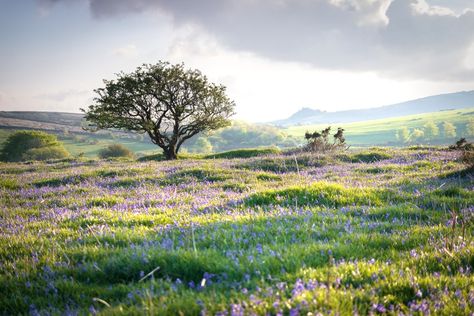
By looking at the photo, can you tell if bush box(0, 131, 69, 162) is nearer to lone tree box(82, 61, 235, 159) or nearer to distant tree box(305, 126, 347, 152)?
lone tree box(82, 61, 235, 159)

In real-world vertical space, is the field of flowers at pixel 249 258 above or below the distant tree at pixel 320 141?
below

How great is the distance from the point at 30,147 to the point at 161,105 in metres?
65.1

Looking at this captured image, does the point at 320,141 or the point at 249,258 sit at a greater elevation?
the point at 320,141

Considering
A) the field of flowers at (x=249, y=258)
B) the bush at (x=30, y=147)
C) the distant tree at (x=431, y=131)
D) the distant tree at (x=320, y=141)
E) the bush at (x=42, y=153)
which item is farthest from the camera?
the distant tree at (x=431, y=131)

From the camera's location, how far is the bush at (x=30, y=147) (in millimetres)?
75819

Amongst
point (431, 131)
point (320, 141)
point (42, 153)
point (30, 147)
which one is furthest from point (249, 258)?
point (431, 131)

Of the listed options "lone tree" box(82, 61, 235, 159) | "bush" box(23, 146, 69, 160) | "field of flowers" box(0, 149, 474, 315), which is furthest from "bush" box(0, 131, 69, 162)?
"field of flowers" box(0, 149, 474, 315)

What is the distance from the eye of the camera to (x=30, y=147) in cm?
8119

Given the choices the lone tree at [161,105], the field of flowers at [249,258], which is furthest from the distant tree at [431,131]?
the field of flowers at [249,258]

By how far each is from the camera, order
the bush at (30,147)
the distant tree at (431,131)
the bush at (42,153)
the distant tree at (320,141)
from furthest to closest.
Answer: the distant tree at (431,131)
the bush at (30,147)
the bush at (42,153)
the distant tree at (320,141)

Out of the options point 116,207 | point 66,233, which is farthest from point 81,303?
point 116,207

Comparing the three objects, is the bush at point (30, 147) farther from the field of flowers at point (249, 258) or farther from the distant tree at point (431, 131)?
the distant tree at point (431, 131)

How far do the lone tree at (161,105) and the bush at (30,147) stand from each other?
5156cm

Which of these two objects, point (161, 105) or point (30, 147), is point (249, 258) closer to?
point (161, 105)
